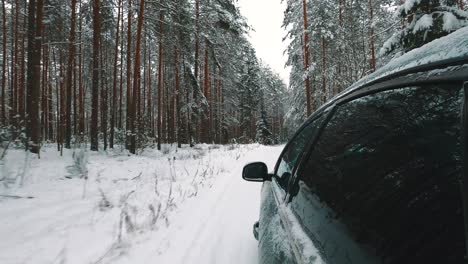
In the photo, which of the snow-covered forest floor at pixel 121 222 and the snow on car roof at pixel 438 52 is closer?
the snow on car roof at pixel 438 52

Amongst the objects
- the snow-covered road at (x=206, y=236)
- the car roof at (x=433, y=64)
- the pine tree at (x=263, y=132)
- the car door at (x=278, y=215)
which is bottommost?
the snow-covered road at (x=206, y=236)

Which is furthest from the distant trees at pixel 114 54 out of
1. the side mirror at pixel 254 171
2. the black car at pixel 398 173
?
the black car at pixel 398 173

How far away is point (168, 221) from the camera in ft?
14.3

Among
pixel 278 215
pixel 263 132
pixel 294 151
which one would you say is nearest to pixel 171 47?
pixel 294 151

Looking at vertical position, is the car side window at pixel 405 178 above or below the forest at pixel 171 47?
below

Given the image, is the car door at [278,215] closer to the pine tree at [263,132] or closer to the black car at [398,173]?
the black car at [398,173]

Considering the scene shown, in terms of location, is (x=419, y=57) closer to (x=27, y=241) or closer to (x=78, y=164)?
(x=27, y=241)

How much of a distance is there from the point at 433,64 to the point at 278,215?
1.43 metres

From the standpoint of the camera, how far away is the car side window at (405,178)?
742mm

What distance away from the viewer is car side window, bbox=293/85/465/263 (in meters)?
0.74

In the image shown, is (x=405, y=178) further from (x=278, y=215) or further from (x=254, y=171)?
(x=254, y=171)

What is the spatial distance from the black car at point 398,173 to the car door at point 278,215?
6 centimetres

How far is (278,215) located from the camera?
208cm

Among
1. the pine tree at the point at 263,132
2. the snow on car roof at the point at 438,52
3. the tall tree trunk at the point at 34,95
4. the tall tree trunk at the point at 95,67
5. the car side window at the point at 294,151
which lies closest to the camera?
the snow on car roof at the point at 438,52
